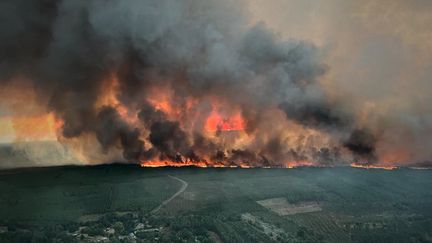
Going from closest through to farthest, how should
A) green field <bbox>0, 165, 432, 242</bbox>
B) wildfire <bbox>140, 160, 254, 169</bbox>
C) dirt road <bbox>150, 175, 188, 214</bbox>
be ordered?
1. green field <bbox>0, 165, 432, 242</bbox>
2. dirt road <bbox>150, 175, 188, 214</bbox>
3. wildfire <bbox>140, 160, 254, 169</bbox>

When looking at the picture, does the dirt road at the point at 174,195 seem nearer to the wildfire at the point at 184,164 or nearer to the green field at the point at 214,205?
the green field at the point at 214,205

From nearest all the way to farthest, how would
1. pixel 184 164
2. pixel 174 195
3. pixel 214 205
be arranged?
pixel 214 205 → pixel 174 195 → pixel 184 164

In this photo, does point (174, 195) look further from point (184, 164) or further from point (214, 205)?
point (184, 164)

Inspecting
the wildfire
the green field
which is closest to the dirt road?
the green field

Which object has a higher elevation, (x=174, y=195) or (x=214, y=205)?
(x=174, y=195)

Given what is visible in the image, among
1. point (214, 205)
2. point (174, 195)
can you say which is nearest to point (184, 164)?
point (174, 195)

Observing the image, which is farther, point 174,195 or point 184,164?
point 184,164

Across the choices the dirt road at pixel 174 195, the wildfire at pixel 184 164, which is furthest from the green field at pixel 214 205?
the wildfire at pixel 184 164

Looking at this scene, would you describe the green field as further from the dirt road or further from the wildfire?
the wildfire

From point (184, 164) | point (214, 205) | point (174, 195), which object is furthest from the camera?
point (184, 164)
